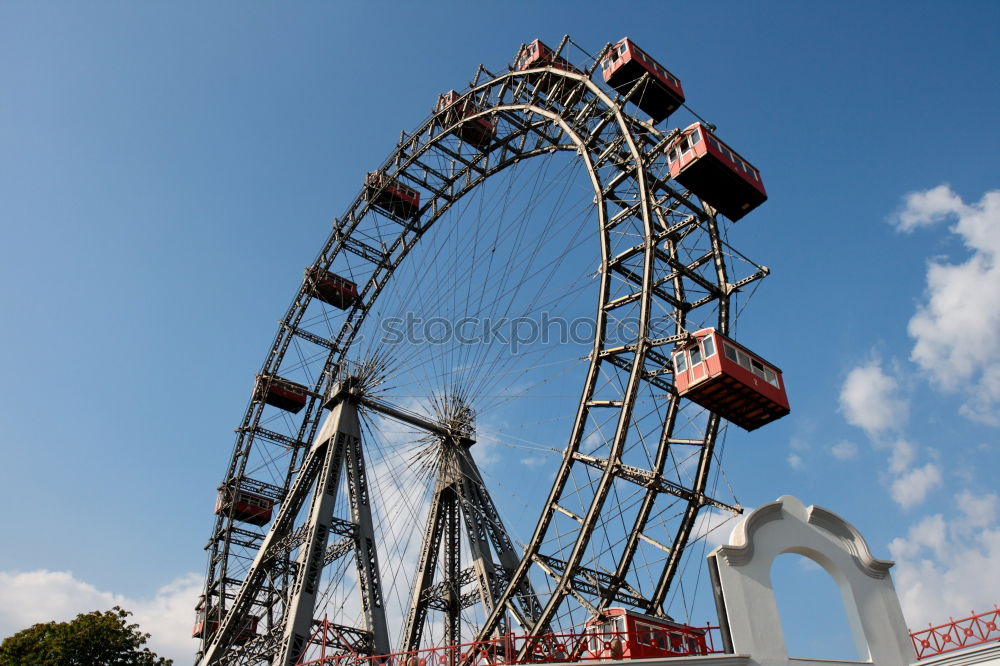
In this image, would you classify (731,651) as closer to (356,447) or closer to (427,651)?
(427,651)

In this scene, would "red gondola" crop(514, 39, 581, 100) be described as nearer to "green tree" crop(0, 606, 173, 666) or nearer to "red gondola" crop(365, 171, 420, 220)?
"red gondola" crop(365, 171, 420, 220)

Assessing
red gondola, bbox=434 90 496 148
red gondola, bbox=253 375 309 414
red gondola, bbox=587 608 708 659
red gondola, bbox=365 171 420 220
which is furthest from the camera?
red gondola, bbox=253 375 309 414

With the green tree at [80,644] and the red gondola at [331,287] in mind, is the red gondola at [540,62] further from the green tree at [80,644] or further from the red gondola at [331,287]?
the green tree at [80,644]

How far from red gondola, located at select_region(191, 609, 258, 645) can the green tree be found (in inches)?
97.7

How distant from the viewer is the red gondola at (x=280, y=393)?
139 feet

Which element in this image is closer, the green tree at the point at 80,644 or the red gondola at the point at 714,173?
the red gondola at the point at 714,173

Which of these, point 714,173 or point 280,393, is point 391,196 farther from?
point 714,173

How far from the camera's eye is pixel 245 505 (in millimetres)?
41031

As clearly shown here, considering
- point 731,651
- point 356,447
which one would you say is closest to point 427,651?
point 731,651

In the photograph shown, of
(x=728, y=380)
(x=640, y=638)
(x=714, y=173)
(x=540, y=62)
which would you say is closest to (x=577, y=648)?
(x=640, y=638)

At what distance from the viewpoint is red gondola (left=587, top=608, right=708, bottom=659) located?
699 inches

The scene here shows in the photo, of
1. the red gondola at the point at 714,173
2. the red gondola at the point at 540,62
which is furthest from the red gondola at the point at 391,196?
the red gondola at the point at 714,173

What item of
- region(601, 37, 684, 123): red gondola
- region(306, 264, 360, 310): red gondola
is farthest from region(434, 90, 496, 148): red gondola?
region(306, 264, 360, 310): red gondola

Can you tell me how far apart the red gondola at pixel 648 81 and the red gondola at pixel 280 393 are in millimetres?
22219
